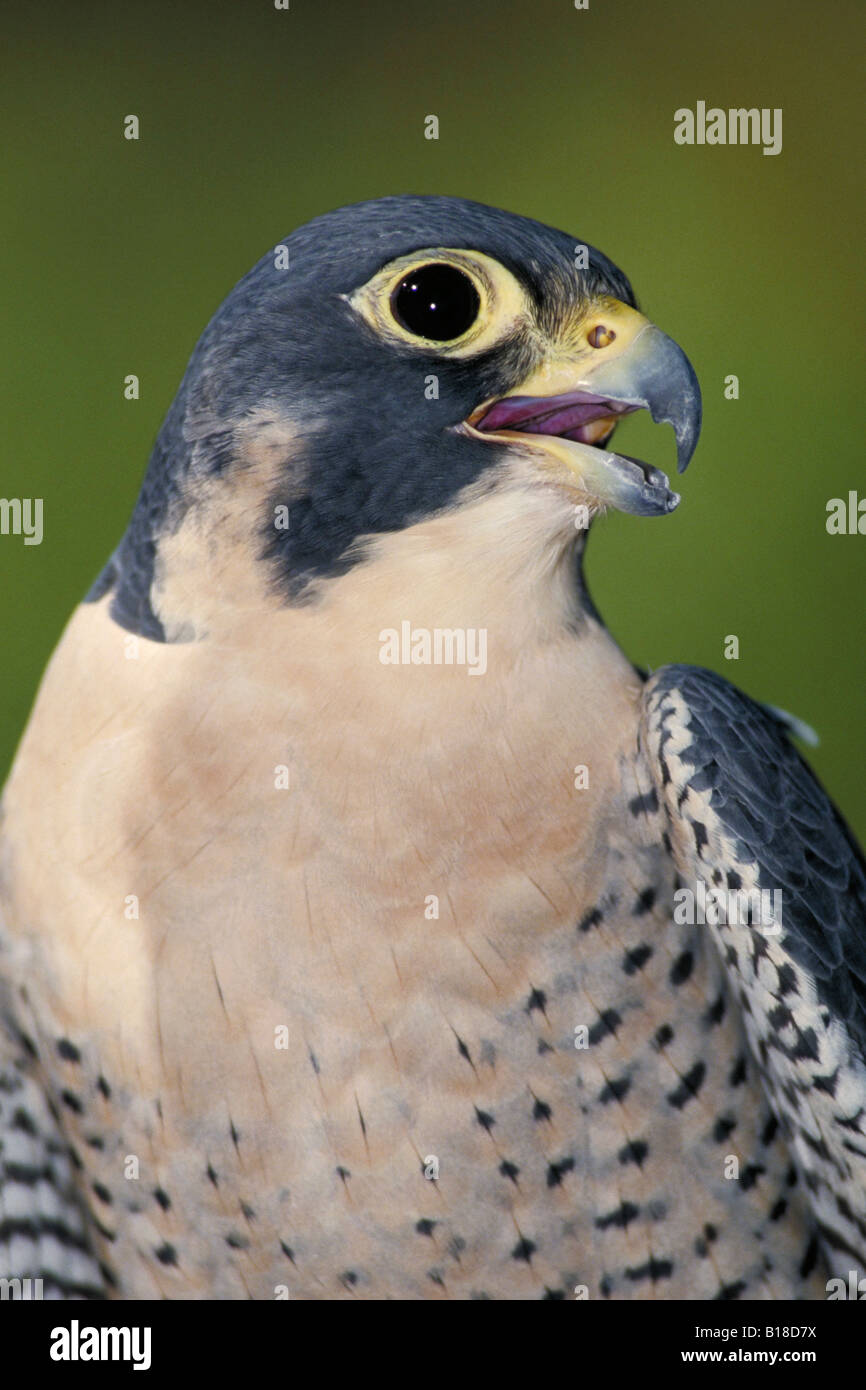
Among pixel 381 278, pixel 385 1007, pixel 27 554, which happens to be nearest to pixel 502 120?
pixel 27 554

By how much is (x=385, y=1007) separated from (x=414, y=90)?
3.04 m

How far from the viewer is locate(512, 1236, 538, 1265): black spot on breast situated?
1.69 meters

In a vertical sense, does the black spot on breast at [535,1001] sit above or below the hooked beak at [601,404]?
below

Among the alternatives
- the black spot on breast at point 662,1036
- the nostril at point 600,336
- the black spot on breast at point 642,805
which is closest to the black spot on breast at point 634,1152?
the black spot on breast at point 662,1036

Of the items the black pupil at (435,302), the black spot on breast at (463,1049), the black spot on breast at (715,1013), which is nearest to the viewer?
the black pupil at (435,302)

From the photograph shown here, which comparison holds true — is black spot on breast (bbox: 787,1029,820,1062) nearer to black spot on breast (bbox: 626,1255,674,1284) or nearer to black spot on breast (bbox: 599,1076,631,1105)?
black spot on breast (bbox: 599,1076,631,1105)

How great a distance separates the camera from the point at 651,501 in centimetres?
154

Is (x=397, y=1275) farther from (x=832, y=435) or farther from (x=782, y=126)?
(x=782, y=126)

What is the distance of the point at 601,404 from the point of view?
1609 mm

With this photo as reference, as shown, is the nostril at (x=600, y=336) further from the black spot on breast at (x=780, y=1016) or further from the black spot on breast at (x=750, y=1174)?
the black spot on breast at (x=750, y=1174)

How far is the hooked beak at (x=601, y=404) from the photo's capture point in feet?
5.08

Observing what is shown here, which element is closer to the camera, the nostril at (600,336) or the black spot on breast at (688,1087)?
the nostril at (600,336)

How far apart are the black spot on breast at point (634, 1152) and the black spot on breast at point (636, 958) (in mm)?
212

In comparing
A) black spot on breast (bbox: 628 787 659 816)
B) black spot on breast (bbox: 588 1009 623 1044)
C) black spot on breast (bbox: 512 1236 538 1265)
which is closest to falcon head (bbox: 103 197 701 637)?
black spot on breast (bbox: 628 787 659 816)
